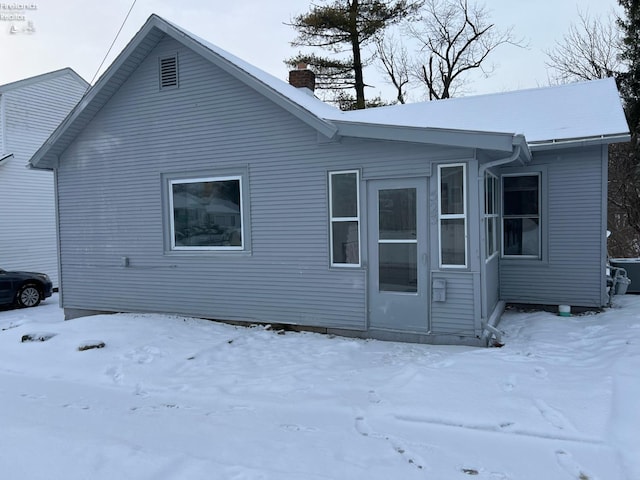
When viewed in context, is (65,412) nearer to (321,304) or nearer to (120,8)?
(321,304)

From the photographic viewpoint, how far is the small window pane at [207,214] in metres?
8.21

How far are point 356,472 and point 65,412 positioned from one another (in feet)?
10.0

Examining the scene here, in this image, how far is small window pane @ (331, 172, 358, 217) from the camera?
282 inches

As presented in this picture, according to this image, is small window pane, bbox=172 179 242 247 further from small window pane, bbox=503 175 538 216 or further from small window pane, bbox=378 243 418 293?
small window pane, bbox=503 175 538 216

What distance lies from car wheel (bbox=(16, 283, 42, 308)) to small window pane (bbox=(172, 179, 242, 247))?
20.2ft

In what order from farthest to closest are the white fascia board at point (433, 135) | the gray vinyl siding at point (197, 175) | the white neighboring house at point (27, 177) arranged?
the white neighboring house at point (27, 177), the gray vinyl siding at point (197, 175), the white fascia board at point (433, 135)

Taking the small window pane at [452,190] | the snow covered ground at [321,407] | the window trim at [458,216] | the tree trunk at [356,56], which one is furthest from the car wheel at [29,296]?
the tree trunk at [356,56]

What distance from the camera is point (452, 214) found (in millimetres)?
6570

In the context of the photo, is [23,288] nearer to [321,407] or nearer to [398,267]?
[398,267]

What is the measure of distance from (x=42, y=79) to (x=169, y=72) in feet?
35.5

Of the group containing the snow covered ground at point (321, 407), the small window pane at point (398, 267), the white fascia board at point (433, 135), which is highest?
the white fascia board at point (433, 135)

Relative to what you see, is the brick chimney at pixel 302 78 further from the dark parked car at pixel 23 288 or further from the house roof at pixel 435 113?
the dark parked car at pixel 23 288

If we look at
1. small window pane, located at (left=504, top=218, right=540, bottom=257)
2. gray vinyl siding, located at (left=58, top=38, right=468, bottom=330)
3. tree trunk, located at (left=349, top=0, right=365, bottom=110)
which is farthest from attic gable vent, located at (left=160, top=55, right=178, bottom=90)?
tree trunk, located at (left=349, top=0, right=365, bottom=110)

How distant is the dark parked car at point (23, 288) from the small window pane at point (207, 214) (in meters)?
6.10
